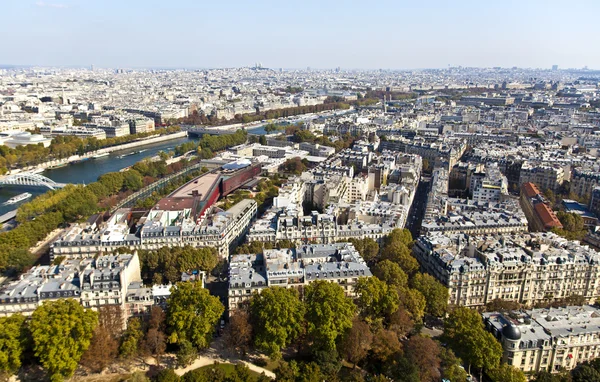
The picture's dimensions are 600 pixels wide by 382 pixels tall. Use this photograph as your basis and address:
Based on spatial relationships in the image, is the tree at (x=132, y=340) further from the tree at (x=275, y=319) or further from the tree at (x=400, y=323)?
the tree at (x=400, y=323)

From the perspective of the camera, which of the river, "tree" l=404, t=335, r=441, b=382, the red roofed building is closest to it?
"tree" l=404, t=335, r=441, b=382

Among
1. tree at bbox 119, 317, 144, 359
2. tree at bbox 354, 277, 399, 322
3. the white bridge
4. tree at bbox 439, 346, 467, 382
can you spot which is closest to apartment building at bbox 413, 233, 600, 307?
tree at bbox 354, 277, 399, 322

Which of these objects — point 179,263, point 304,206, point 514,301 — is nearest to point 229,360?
point 179,263

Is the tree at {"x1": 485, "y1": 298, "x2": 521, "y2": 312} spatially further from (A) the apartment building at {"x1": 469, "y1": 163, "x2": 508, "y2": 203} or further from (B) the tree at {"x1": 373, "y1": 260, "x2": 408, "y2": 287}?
(A) the apartment building at {"x1": 469, "y1": 163, "x2": 508, "y2": 203}

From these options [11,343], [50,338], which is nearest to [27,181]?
[11,343]

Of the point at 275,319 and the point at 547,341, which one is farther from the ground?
the point at 275,319

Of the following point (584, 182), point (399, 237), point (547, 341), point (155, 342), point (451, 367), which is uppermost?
point (584, 182)

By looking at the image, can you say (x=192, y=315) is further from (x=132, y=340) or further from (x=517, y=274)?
(x=517, y=274)
